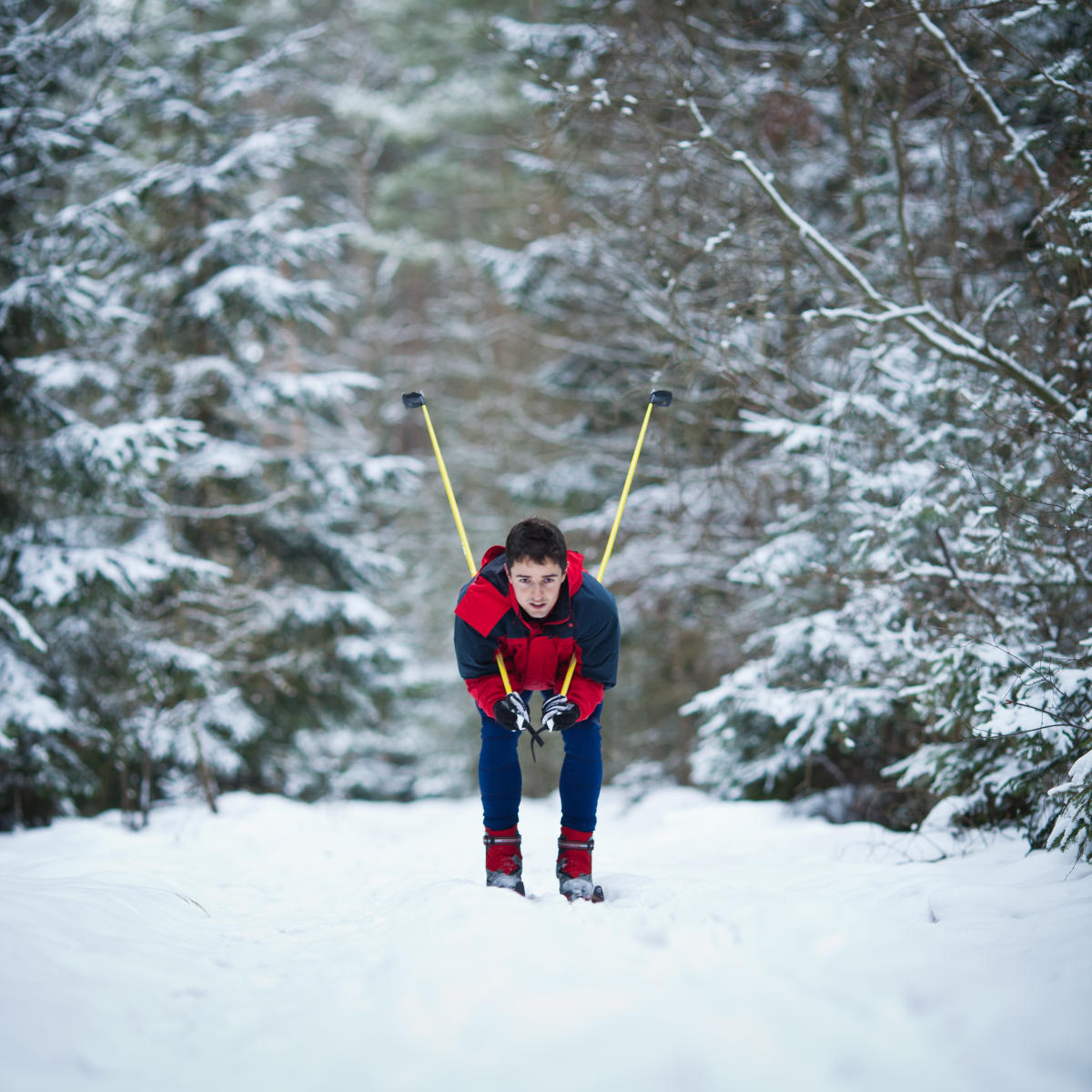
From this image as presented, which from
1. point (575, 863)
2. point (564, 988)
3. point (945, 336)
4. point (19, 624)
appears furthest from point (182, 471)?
point (564, 988)

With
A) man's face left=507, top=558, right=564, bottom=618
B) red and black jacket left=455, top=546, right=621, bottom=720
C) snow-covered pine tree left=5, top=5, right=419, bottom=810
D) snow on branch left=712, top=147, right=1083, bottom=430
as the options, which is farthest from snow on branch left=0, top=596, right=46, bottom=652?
snow on branch left=712, top=147, right=1083, bottom=430

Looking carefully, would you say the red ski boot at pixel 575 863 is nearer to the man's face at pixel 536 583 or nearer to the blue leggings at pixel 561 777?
the blue leggings at pixel 561 777

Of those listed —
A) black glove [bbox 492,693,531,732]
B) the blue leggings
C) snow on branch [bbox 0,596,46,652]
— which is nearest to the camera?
black glove [bbox 492,693,531,732]

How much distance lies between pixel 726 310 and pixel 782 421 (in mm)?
1013

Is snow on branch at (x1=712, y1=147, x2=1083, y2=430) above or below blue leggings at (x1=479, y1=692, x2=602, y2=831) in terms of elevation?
above

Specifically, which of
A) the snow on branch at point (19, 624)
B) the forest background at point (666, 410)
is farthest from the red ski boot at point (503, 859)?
the snow on branch at point (19, 624)

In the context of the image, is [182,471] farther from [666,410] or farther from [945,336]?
[945,336]

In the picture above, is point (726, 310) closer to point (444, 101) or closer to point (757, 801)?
point (757, 801)

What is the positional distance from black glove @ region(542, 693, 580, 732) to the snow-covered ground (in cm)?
57

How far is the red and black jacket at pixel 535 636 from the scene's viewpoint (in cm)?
298

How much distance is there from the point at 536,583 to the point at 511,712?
47 cm

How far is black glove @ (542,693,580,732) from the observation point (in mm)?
2904

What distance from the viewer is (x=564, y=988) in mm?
1821

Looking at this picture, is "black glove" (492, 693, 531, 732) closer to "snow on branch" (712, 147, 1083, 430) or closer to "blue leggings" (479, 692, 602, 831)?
"blue leggings" (479, 692, 602, 831)
